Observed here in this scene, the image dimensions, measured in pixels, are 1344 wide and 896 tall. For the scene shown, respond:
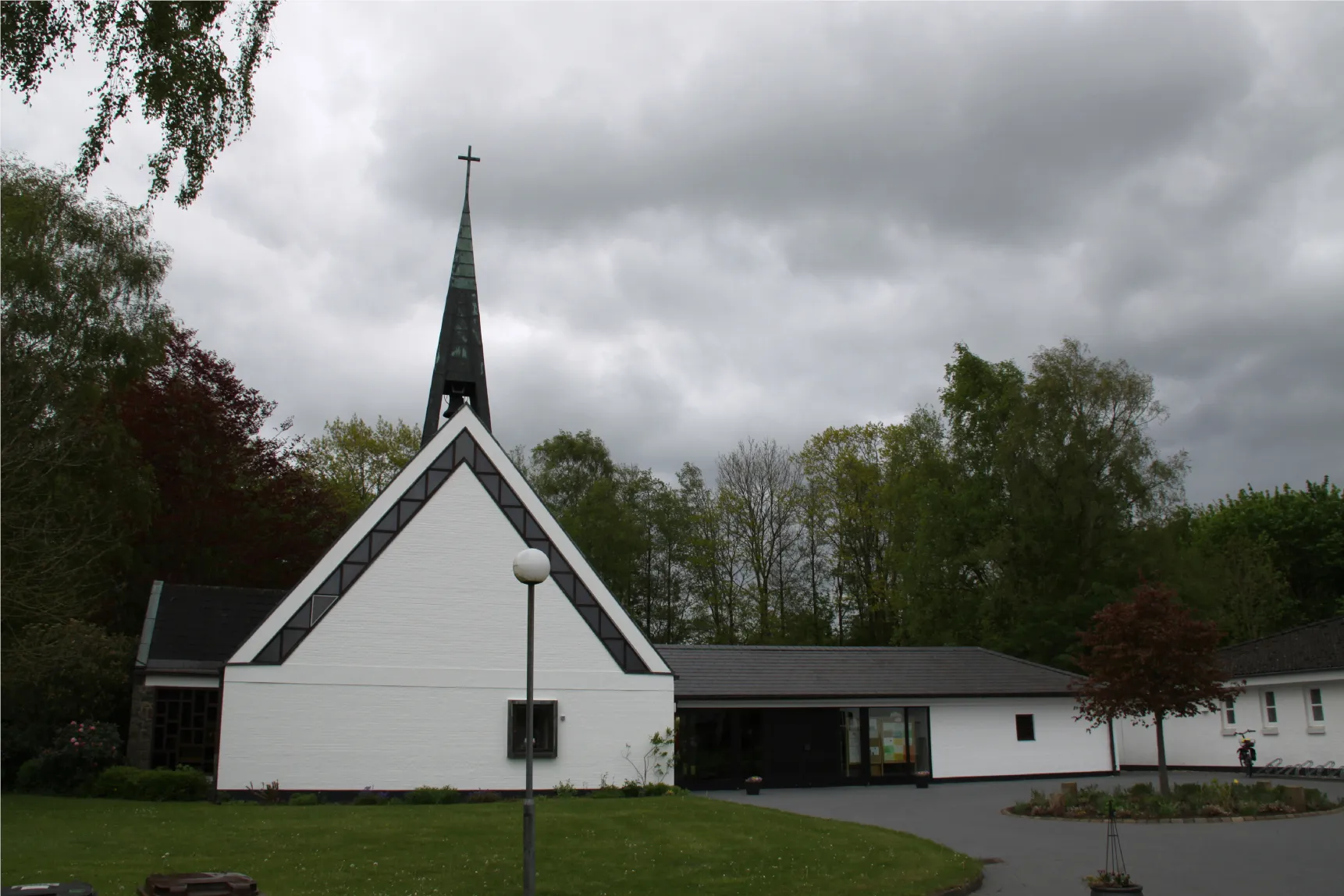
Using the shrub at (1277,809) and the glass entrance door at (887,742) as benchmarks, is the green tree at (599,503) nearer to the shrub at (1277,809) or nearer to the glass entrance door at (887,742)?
the glass entrance door at (887,742)

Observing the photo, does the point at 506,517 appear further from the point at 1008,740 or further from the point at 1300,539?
the point at 1300,539

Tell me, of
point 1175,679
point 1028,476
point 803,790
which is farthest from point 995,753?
A: point 1028,476

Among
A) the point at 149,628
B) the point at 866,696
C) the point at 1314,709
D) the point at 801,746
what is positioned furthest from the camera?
the point at 1314,709

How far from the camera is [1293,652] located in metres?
29.6

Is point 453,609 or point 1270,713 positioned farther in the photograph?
point 1270,713

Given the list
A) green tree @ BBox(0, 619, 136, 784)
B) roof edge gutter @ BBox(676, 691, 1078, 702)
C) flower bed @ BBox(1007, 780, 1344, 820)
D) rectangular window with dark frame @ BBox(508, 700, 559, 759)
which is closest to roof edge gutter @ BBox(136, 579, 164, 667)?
green tree @ BBox(0, 619, 136, 784)

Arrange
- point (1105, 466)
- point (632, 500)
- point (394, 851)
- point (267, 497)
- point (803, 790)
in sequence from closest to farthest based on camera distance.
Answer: point (394, 851)
point (803, 790)
point (267, 497)
point (1105, 466)
point (632, 500)

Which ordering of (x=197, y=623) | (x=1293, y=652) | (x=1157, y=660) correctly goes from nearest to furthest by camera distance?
(x=1157, y=660) < (x=197, y=623) < (x=1293, y=652)

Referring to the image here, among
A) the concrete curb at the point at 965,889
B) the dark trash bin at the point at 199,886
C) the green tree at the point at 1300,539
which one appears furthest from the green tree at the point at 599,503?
the dark trash bin at the point at 199,886

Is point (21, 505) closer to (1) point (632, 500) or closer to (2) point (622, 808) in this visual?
(2) point (622, 808)

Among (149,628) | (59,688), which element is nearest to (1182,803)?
(149,628)

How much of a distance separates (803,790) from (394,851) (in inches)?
604

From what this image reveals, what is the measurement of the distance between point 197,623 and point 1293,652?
2870 centimetres

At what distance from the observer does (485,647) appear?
912 inches
